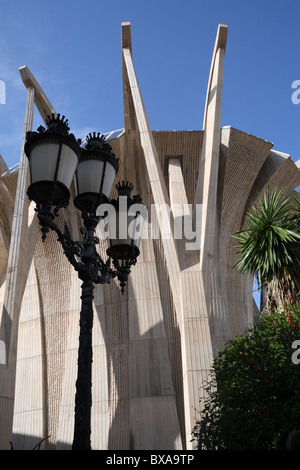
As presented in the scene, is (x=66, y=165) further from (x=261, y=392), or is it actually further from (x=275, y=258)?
(x=275, y=258)

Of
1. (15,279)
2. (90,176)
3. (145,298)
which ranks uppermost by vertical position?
(15,279)

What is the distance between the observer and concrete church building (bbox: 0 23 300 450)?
11.3 metres

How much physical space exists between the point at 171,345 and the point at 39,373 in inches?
181

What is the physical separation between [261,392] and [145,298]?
727cm

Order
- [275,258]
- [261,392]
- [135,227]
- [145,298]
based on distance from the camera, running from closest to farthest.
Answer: [135,227] → [261,392] → [275,258] → [145,298]

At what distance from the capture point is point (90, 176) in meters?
4.93

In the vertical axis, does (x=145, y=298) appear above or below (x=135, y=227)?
above

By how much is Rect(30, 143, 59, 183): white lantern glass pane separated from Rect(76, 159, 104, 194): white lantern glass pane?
64 centimetres

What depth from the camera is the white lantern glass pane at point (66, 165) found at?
432 cm

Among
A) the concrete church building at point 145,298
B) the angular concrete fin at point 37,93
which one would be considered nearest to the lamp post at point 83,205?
the concrete church building at point 145,298

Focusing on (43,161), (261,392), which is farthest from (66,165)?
(261,392)

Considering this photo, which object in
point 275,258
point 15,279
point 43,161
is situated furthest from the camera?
point 15,279

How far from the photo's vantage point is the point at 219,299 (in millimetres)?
12547

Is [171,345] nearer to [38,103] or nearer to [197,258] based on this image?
[197,258]
